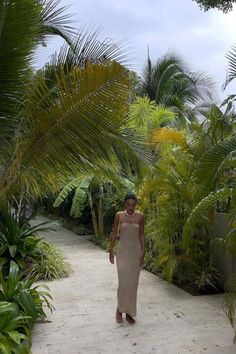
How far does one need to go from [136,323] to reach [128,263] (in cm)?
77

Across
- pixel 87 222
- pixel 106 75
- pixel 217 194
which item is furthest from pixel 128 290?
pixel 87 222

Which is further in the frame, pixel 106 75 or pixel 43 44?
pixel 43 44

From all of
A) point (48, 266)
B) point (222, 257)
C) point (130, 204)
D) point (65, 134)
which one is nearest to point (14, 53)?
point (65, 134)

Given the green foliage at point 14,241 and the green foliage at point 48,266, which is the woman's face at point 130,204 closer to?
the green foliage at point 14,241

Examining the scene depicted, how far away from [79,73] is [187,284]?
15.8 feet

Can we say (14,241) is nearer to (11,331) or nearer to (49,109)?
(11,331)

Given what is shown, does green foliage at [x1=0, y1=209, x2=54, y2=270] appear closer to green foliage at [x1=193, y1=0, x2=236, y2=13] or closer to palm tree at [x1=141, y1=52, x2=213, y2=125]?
green foliage at [x1=193, y1=0, x2=236, y2=13]

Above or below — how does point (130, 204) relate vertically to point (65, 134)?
below

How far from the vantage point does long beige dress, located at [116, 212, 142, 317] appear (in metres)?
5.68

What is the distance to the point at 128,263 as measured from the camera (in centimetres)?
568

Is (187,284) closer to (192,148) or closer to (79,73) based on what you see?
(192,148)

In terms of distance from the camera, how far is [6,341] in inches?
164

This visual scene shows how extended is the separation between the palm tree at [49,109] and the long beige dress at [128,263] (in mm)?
1341

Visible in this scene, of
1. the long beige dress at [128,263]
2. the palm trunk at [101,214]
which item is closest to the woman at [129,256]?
the long beige dress at [128,263]
